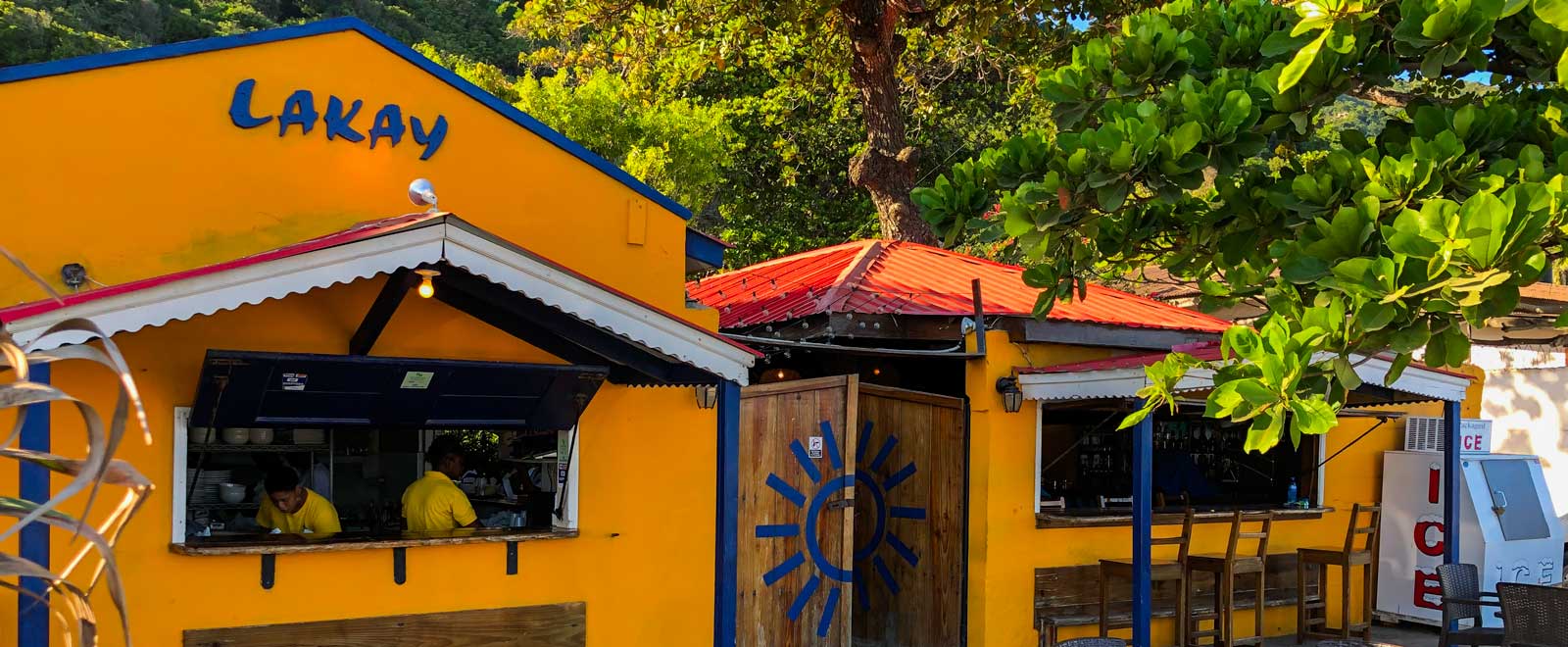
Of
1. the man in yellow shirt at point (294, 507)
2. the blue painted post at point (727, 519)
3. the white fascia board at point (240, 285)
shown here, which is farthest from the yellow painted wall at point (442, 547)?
the blue painted post at point (727, 519)

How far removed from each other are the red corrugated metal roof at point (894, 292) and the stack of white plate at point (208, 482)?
4.15 meters

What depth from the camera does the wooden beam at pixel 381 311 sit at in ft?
23.2

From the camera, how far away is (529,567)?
848 cm

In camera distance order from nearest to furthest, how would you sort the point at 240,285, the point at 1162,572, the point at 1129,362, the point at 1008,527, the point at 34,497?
the point at 34,497 → the point at 240,285 → the point at 1129,362 → the point at 1008,527 → the point at 1162,572

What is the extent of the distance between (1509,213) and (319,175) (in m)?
6.32

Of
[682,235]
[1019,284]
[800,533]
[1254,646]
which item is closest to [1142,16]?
[682,235]

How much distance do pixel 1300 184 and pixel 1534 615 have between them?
6.37 metres

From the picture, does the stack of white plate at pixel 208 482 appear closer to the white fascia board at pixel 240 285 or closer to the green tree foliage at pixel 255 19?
the white fascia board at pixel 240 285

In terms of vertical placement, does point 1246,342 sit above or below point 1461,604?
above

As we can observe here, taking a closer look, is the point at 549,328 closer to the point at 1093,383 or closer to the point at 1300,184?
the point at 1093,383

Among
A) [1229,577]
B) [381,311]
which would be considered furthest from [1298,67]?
[1229,577]

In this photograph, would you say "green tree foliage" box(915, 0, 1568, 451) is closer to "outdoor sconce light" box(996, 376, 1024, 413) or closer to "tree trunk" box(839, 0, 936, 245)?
"outdoor sconce light" box(996, 376, 1024, 413)

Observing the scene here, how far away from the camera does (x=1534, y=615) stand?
9.19m

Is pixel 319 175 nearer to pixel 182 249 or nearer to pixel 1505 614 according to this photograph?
pixel 182 249
